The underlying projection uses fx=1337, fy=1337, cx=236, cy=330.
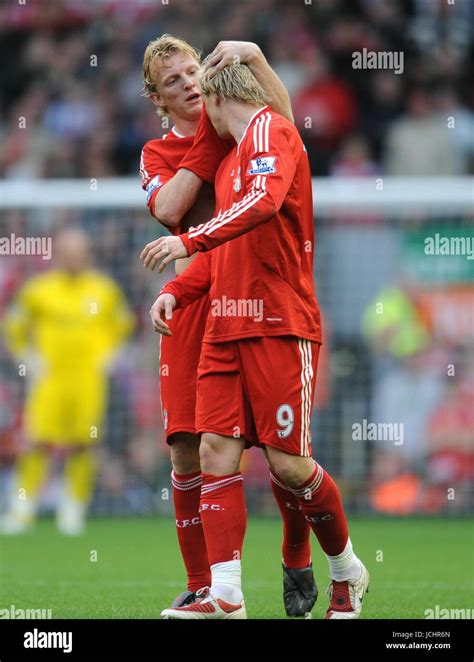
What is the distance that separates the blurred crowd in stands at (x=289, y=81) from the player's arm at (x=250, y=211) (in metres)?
8.48

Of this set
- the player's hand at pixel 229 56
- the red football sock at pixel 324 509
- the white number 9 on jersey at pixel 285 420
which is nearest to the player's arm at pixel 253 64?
the player's hand at pixel 229 56

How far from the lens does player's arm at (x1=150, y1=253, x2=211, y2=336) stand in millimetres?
5113

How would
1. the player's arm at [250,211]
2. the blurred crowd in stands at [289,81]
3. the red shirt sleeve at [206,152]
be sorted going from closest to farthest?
the player's arm at [250,211], the red shirt sleeve at [206,152], the blurred crowd in stands at [289,81]

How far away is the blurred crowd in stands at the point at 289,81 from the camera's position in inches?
541

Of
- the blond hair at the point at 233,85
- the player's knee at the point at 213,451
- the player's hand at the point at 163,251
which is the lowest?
the player's knee at the point at 213,451

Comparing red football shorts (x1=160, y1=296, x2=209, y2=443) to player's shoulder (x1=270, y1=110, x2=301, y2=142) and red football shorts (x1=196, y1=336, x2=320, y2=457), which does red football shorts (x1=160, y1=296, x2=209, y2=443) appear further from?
player's shoulder (x1=270, y1=110, x2=301, y2=142)

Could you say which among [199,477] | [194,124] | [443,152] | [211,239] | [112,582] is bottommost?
[112,582]

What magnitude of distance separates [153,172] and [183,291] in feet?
2.34

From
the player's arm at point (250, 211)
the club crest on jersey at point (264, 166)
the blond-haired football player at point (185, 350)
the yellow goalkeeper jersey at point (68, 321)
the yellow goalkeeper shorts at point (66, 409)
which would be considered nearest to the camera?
the player's arm at point (250, 211)

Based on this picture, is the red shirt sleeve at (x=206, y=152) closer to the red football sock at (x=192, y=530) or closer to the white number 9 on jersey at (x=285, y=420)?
the white number 9 on jersey at (x=285, y=420)

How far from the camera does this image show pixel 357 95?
47.5 feet

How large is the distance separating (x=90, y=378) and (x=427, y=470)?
306 centimetres
